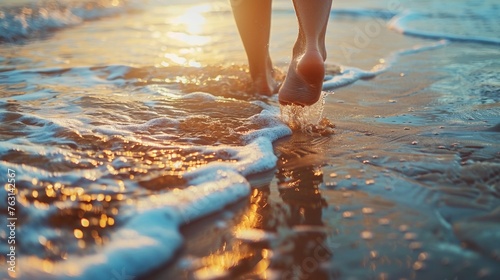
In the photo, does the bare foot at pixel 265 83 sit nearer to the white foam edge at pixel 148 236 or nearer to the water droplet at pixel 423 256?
the white foam edge at pixel 148 236

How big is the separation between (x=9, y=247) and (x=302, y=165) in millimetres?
994

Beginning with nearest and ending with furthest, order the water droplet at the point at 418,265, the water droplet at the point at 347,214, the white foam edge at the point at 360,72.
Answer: the water droplet at the point at 418,265 → the water droplet at the point at 347,214 → the white foam edge at the point at 360,72

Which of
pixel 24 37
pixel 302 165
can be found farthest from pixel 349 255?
pixel 24 37

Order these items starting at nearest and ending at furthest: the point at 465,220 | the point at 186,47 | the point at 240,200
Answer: the point at 465,220 → the point at 240,200 → the point at 186,47

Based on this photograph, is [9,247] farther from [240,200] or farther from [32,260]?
[240,200]

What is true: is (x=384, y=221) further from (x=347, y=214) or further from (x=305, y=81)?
(x=305, y=81)

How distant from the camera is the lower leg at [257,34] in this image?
2.81 meters

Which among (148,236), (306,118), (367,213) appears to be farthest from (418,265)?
(306,118)

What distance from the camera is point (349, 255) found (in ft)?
4.03

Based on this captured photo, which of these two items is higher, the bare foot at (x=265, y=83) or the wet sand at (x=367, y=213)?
the wet sand at (x=367, y=213)

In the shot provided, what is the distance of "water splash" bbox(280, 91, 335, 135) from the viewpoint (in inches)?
89.6

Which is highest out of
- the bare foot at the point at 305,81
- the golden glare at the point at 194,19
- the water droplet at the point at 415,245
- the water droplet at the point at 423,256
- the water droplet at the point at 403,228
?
the bare foot at the point at 305,81

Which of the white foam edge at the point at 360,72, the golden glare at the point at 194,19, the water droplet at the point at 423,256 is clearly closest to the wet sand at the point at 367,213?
the water droplet at the point at 423,256

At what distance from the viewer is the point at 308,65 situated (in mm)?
2074
